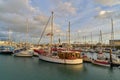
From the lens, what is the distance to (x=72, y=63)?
42500mm

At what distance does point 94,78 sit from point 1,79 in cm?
1625

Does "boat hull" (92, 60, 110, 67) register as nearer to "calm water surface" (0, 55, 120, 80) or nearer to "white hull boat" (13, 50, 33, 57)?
"calm water surface" (0, 55, 120, 80)

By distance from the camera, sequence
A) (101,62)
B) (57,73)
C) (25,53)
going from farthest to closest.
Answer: (25,53) → (101,62) → (57,73)

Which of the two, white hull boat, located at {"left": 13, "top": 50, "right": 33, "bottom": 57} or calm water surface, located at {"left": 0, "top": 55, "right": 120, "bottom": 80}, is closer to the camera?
calm water surface, located at {"left": 0, "top": 55, "right": 120, "bottom": 80}

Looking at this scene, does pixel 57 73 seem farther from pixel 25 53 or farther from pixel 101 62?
pixel 25 53

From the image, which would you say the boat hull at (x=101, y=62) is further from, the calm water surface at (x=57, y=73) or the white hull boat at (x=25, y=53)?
the white hull boat at (x=25, y=53)

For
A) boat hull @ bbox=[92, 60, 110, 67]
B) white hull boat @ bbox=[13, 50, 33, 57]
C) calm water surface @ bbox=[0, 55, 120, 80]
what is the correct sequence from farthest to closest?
white hull boat @ bbox=[13, 50, 33, 57] < boat hull @ bbox=[92, 60, 110, 67] < calm water surface @ bbox=[0, 55, 120, 80]

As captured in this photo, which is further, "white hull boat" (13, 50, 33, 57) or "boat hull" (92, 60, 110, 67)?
"white hull boat" (13, 50, 33, 57)

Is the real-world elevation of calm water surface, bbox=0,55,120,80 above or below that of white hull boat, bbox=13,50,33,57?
below

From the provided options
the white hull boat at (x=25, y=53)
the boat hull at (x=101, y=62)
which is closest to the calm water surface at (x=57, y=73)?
the boat hull at (x=101, y=62)

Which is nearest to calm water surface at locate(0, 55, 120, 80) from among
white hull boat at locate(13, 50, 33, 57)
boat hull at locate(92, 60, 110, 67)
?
boat hull at locate(92, 60, 110, 67)

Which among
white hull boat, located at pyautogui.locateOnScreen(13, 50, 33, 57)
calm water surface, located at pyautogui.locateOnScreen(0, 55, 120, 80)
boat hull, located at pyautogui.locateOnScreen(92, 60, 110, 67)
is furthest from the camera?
white hull boat, located at pyautogui.locateOnScreen(13, 50, 33, 57)

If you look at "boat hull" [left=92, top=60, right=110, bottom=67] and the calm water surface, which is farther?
"boat hull" [left=92, top=60, right=110, bottom=67]

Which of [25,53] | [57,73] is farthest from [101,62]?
[25,53]
